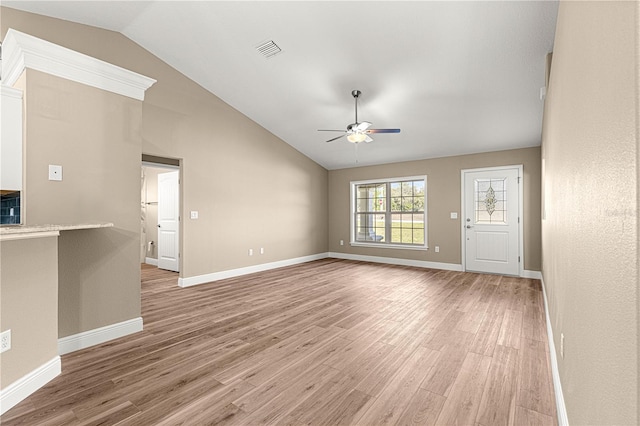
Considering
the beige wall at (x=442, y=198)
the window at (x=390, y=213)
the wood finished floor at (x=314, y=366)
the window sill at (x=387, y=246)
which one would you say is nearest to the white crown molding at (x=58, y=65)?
the wood finished floor at (x=314, y=366)

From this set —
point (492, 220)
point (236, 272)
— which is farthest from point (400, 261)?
point (236, 272)

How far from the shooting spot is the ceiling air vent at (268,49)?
3717 mm

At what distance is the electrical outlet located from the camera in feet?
5.93

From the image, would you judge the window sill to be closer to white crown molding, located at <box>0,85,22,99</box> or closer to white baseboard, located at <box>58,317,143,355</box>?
white baseboard, located at <box>58,317,143,355</box>

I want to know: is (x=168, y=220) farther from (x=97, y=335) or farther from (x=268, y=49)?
(x=268, y=49)

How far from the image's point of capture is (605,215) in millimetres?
795

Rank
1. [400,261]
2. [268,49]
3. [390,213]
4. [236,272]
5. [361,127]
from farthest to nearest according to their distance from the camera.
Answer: [390,213] → [400,261] → [236,272] → [361,127] → [268,49]

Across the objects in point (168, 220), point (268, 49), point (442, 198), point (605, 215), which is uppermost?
point (268, 49)

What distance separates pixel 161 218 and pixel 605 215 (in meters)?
7.20

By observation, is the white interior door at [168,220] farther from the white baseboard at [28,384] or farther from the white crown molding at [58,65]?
the white baseboard at [28,384]

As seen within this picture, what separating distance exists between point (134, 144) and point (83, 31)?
6.11ft

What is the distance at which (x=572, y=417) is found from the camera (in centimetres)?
129

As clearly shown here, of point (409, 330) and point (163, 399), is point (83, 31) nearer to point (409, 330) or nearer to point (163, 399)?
point (163, 399)

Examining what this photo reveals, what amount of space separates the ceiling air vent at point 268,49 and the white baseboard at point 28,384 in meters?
3.81
